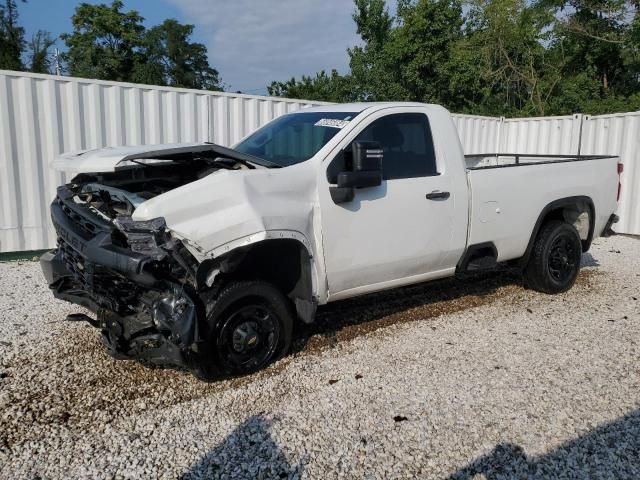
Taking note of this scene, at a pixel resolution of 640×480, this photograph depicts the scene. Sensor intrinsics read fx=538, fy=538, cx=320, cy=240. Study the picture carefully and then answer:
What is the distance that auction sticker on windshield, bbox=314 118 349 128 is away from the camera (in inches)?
178

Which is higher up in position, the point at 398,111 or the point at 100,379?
the point at 398,111

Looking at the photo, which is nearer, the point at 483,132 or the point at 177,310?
the point at 177,310

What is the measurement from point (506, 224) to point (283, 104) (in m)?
5.33

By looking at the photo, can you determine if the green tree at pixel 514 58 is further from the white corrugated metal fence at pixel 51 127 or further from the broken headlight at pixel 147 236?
the broken headlight at pixel 147 236

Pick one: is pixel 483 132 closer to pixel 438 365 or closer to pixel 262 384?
pixel 438 365

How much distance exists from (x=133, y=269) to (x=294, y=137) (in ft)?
7.15

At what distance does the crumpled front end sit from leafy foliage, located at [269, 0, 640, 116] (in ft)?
66.1

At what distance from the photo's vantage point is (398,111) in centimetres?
486

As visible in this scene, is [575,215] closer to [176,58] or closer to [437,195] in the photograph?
[437,195]

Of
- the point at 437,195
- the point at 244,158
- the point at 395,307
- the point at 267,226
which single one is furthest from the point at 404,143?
the point at 395,307

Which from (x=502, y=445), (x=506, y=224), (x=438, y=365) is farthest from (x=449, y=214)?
(x=502, y=445)

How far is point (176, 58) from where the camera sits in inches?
1715

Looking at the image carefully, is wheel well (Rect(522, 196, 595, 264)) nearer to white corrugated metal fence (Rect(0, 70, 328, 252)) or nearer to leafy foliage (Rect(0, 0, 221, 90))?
→ white corrugated metal fence (Rect(0, 70, 328, 252))

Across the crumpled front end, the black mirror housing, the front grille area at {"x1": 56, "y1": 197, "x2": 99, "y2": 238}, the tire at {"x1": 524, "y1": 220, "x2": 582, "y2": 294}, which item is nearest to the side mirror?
the black mirror housing
